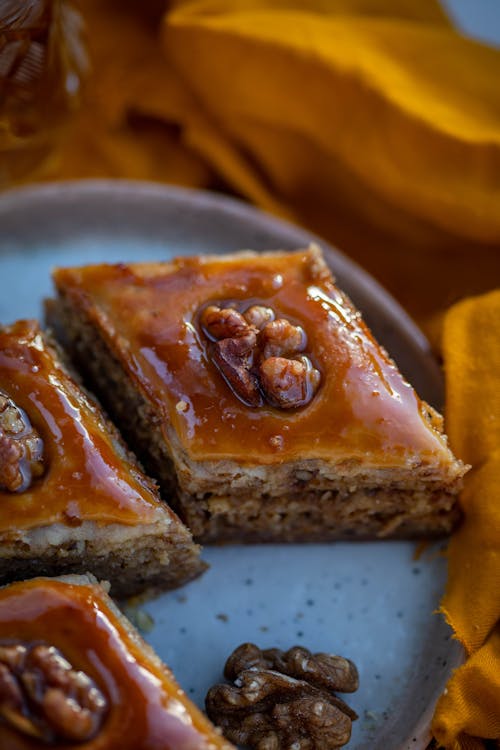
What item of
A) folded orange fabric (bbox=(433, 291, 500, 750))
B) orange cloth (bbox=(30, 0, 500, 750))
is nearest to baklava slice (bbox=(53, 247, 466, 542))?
folded orange fabric (bbox=(433, 291, 500, 750))

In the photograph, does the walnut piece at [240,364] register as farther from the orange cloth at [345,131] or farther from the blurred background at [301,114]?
the blurred background at [301,114]

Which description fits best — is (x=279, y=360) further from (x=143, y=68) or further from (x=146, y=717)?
(x=143, y=68)

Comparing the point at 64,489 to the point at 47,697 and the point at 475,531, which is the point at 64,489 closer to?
the point at 47,697

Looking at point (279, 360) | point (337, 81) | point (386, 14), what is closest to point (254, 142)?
point (337, 81)

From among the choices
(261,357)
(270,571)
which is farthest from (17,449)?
(270,571)

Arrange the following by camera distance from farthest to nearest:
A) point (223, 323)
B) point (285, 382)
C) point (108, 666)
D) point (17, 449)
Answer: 1. point (223, 323)
2. point (285, 382)
3. point (17, 449)
4. point (108, 666)
